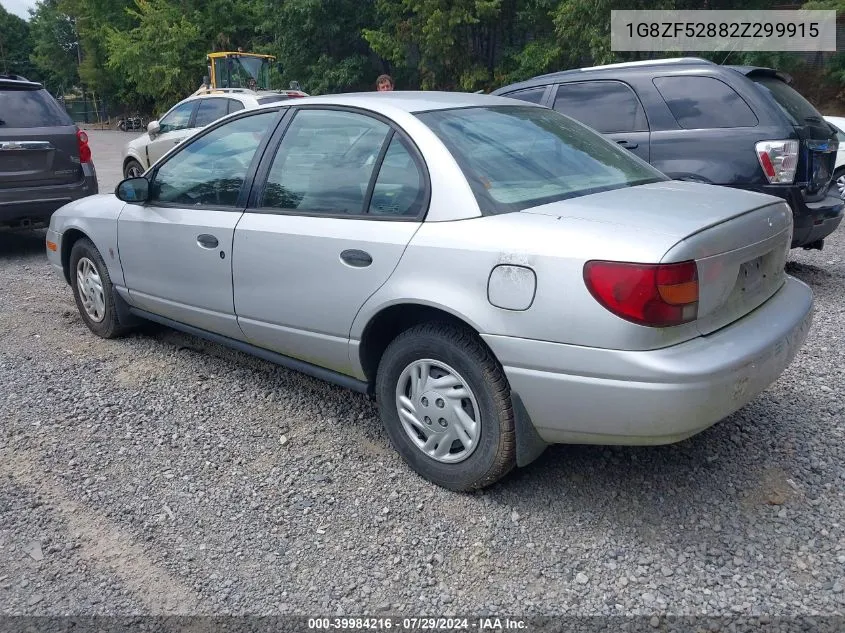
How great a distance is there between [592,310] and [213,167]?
2.50 meters

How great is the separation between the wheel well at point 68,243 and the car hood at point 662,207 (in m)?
3.61

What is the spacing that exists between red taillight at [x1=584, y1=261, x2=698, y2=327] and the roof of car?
1.35 metres

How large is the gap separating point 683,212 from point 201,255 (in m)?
2.46

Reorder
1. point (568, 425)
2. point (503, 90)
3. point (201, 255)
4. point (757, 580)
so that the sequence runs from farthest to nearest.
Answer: point (503, 90) < point (201, 255) < point (568, 425) < point (757, 580)

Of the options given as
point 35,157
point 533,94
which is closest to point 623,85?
point 533,94

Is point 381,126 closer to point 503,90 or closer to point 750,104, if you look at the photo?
point 750,104

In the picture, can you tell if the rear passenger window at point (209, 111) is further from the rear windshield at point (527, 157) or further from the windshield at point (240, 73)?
the windshield at point (240, 73)

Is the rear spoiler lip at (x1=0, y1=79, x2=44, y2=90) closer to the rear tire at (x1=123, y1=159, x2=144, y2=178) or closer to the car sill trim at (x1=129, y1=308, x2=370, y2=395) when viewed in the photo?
the car sill trim at (x1=129, y1=308, x2=370, y2=395)

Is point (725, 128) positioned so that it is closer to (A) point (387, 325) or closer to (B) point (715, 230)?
(B) point (715, 230)

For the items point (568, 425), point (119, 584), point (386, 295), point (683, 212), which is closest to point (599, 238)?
point (683, 212)

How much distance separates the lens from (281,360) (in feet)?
12.8

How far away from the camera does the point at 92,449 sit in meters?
3.66

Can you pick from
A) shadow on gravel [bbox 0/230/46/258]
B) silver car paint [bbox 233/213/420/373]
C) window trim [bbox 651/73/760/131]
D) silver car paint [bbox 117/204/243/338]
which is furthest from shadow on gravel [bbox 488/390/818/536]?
shadow on gravel [bbox 0/230/46/258]

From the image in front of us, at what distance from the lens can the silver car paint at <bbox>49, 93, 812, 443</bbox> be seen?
8.52 feet
